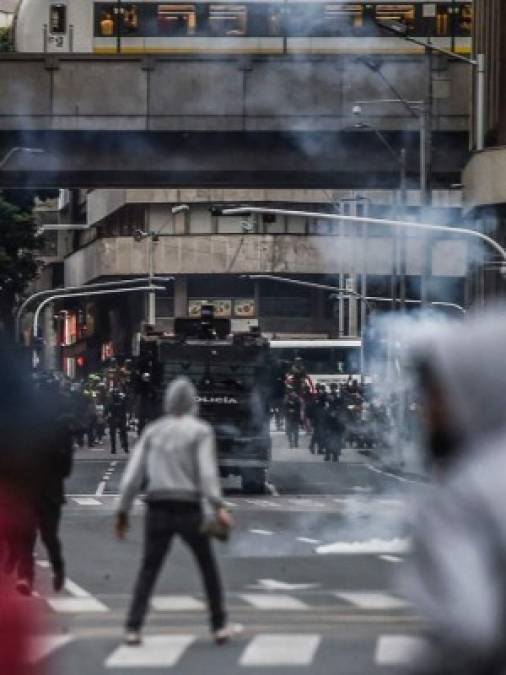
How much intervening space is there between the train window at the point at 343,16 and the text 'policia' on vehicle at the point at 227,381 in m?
9.25

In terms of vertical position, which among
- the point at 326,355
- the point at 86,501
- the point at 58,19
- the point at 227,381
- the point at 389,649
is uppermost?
the point at 58,19

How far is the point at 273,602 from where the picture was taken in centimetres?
1803

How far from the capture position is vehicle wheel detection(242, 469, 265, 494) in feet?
132

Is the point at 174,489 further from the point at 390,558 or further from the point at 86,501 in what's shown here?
the point at 86,501

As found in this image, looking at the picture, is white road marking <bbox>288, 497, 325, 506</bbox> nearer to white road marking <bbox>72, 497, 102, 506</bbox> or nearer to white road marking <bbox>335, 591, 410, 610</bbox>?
white road marking <bbox>72, 497, 102, 506</bbox>

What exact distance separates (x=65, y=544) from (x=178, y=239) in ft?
271

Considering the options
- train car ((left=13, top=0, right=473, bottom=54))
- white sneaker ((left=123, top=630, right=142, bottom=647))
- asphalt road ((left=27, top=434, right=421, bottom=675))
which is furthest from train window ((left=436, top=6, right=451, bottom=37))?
white sneaker ((left=123, top=630, right=142, bottom=647))

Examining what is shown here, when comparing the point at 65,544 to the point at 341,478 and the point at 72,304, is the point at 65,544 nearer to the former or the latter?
the point at 341,478

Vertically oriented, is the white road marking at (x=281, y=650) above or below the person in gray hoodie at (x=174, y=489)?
below

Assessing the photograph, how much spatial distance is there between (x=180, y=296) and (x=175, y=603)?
90.4m

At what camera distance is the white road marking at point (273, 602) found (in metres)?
17.6

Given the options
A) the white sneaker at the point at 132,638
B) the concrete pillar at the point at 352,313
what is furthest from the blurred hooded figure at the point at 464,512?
the concrete pillar at the point at 352,313

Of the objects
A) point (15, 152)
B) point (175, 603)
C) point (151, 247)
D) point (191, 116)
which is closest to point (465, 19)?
point (191, 116)

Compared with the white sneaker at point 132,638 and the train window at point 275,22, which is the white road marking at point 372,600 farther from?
the train window at point 275,22
